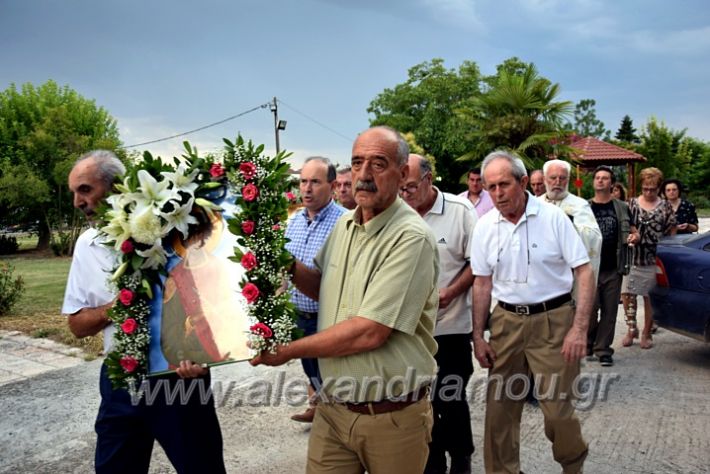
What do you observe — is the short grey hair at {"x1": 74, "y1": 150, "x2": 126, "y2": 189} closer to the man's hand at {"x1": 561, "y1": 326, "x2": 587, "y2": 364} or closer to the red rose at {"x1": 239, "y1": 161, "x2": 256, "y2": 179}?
the red rose at {"x1": 239, "y1": 161, "x2": 256, "y2": 179}

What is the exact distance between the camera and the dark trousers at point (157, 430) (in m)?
2.67

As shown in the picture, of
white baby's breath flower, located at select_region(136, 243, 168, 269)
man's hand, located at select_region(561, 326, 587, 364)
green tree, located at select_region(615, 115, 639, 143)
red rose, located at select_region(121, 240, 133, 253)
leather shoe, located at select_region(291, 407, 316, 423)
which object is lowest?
leather shoe, located at select_region(291, 407, 316, 423)

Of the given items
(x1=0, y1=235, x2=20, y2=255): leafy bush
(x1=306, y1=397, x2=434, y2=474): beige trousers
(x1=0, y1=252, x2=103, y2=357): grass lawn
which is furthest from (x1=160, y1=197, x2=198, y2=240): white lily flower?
(x1=0, y1=235, x2=20, y2=255): leafy bush

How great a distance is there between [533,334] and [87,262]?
264cm

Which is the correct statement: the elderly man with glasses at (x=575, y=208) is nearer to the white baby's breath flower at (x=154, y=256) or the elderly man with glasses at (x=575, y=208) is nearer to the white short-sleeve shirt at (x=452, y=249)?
the white short-sleeve shirt at (x=452, y=249)

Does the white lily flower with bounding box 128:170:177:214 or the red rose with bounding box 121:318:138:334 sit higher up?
the white lily flower with bounding box 128:170:177:214

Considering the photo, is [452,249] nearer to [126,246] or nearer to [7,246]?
[126,246]

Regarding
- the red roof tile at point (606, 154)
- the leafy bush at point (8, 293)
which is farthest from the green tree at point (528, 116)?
the leafy bush at point (8, 293)

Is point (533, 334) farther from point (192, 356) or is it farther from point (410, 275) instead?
point (192, 356)

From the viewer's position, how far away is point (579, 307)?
3.44m

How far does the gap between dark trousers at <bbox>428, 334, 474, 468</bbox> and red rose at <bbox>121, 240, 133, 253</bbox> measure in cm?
242

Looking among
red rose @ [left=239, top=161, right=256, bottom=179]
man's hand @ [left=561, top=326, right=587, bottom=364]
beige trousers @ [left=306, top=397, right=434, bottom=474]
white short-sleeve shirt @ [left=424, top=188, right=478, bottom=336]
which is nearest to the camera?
red rose @ [left=239, top=161, right=256, bottom=179]

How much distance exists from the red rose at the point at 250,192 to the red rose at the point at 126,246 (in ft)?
1.63

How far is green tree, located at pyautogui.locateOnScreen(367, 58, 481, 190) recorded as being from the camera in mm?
35312
